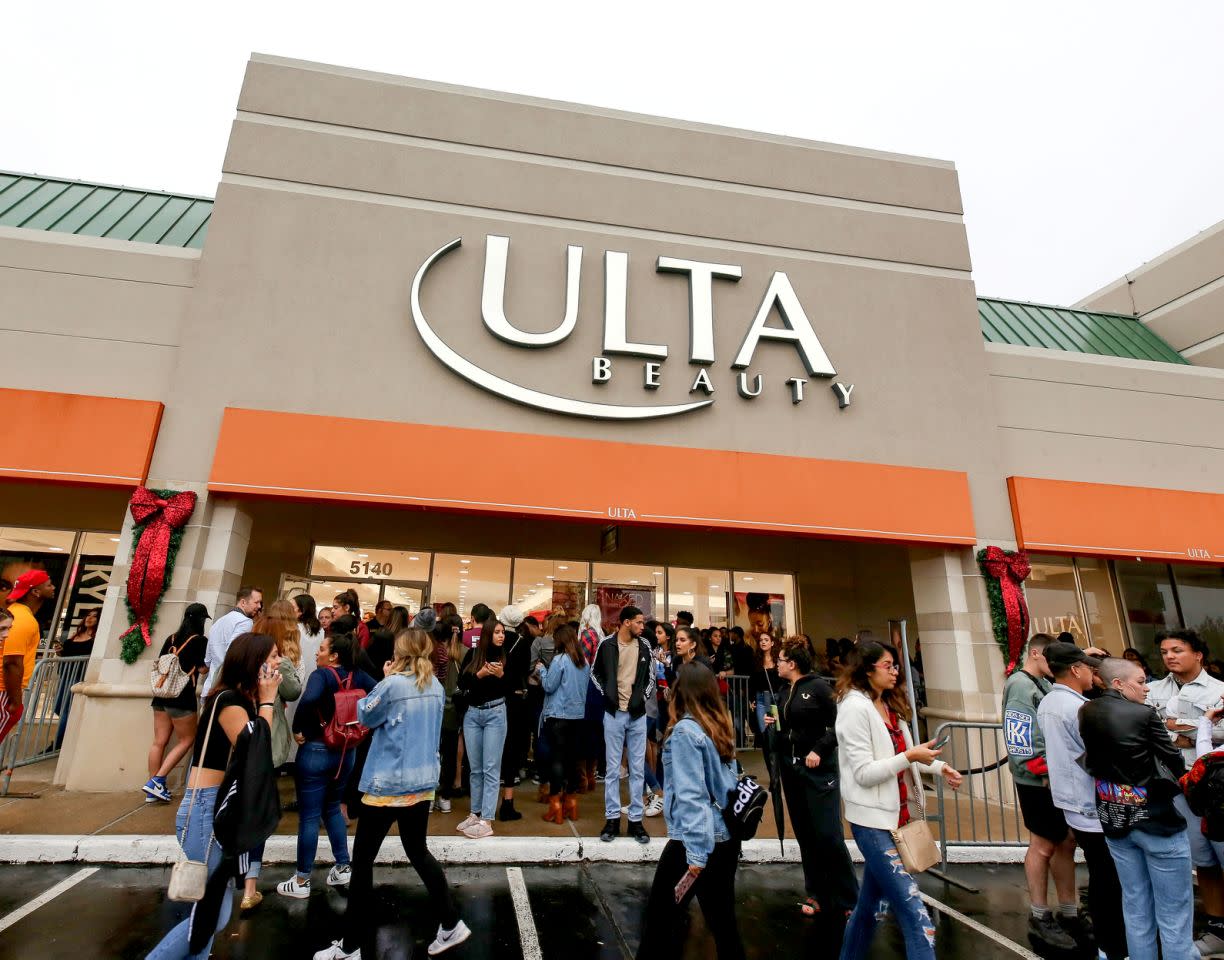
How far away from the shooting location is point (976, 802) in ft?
28.0

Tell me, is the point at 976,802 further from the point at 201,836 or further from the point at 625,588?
the point at 201,836

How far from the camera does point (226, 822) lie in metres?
3.23

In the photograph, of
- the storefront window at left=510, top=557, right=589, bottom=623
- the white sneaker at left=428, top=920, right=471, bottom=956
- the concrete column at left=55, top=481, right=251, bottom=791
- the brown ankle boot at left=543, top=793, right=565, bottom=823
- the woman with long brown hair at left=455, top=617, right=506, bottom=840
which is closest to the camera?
the white sneaker at left=428, top=920, right=471, bottom=956

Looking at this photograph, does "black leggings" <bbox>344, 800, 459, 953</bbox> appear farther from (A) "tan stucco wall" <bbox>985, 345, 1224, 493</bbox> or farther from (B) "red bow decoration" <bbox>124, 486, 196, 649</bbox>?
(A) "tan stucco wall" <bbox>985, 345, 1224, 493</bbox>

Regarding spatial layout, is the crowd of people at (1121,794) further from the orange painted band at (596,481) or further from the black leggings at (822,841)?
the orange painted band at (596,481)

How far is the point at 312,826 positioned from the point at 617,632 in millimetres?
3071

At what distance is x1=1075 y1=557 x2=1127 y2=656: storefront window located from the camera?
1156cm

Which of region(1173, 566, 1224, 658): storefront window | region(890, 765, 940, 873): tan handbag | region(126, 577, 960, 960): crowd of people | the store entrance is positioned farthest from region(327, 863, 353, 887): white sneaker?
region(1173, 566, 1224, 658): storefront window

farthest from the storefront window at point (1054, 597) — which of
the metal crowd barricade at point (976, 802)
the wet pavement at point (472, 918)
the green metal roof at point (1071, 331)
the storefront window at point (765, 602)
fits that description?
the wet pavement at point (472, 918)

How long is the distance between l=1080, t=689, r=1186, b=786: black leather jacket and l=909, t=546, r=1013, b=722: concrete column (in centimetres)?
629

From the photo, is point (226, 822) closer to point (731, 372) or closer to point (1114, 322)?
point (731, 372)

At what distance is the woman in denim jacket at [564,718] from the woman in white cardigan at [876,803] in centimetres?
338

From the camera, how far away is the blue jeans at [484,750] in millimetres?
6035

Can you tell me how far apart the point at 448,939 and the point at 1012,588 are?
30.4ft
